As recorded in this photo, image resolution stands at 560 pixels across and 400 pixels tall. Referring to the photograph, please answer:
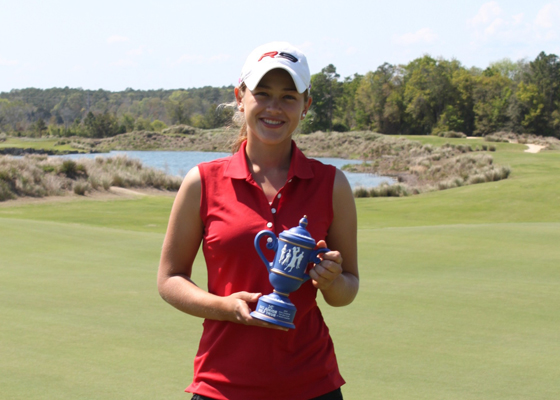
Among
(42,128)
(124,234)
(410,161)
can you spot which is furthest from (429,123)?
(124,234)

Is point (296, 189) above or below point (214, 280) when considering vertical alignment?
above

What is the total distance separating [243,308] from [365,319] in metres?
3.70

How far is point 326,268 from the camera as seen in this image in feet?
6.69

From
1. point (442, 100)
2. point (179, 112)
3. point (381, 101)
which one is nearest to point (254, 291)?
point (442, 100)

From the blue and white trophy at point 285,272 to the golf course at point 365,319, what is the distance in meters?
1.93

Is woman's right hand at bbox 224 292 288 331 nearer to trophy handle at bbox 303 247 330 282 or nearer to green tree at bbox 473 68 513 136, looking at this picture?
trophy handle at bbox 303 247 330 282

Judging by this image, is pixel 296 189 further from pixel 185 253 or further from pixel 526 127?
pixel 526 127

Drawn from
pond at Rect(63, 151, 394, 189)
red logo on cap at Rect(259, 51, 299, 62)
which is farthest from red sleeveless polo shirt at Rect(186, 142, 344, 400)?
pond at Rect(63, 151, 394, 189)

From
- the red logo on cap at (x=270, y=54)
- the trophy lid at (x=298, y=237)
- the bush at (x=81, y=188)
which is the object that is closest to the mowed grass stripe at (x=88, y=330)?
the trophy lid at (x=298, y=237)

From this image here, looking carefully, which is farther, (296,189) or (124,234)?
(124,234)

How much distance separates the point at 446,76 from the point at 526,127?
41.3ft

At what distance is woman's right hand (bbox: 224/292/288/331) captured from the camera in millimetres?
1951

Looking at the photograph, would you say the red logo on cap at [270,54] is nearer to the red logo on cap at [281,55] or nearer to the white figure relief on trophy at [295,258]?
the red logo on cap at [281,55]

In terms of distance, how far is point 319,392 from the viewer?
211 cm
